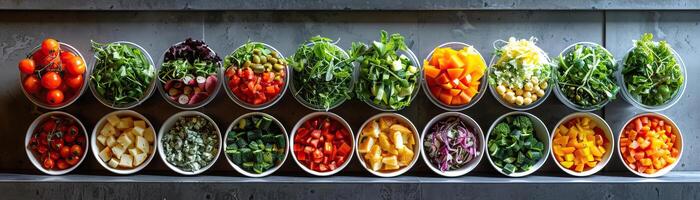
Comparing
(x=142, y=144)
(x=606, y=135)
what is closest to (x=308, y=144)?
(x=142, y=144)

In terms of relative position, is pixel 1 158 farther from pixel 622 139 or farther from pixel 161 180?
pixel 622 139

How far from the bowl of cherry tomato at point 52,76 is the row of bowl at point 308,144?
0.12m

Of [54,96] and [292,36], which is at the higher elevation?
[292,36]

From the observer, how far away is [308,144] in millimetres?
3096

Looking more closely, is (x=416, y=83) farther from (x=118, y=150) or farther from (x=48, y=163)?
(x=48, y=163)

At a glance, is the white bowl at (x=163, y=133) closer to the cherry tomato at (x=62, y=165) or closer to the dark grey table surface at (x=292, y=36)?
the dark grey table surface at (x=292, y=36)

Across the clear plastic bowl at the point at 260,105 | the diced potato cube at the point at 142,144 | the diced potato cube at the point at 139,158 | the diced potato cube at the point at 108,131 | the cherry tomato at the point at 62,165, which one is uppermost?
the clear plastic bowl at the point at 260,105

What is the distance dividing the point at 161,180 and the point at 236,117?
547mm

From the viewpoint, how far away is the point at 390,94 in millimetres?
2920

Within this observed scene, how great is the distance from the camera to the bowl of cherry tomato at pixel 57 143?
122 inches

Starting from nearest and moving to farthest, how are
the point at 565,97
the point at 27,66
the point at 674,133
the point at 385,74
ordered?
the point at 385,74, the point at 27,66, the point at 565,97, the point at 674,133

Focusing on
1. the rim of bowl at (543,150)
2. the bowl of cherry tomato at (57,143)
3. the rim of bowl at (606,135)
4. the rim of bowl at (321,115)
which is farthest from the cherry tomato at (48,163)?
the rim of bowl at (606,135)

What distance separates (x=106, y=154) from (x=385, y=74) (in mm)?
1634

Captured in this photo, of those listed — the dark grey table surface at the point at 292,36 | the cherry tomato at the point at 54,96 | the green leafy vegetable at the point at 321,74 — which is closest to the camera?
the green leafy vegetable at the point at 321,74
